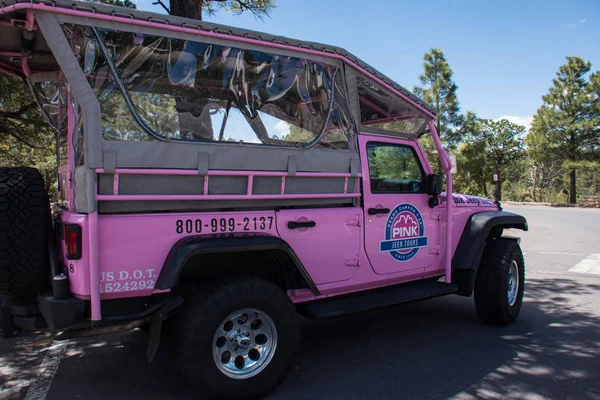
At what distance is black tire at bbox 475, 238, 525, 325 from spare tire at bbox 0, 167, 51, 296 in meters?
4.20

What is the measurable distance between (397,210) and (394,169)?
1.39ft

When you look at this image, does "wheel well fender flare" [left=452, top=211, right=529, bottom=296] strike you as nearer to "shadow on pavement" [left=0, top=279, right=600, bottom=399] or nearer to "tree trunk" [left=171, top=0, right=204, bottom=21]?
"shadow on pavement" [left=0, top=279, right=600, bottom=399]

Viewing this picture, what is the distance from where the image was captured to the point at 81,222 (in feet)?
9.51

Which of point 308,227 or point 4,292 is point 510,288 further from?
point 4,292

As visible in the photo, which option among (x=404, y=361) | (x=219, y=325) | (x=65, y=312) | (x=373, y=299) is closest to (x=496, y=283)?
(x=404, y=361)

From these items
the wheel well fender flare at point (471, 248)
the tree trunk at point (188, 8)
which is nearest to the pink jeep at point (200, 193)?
the wheel well fender flare at point (471, 248)

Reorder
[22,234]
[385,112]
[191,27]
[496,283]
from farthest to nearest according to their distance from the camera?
1. [496,283]
2. [385,112]
3. [191,27]
4. [22,234]

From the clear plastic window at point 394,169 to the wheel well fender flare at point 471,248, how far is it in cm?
78

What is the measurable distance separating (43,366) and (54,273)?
1.52m

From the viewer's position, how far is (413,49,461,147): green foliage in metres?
28.8

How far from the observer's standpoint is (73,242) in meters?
2.89

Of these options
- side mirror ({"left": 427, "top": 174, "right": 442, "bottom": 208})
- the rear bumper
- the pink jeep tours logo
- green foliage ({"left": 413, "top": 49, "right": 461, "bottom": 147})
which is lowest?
the rear bumper

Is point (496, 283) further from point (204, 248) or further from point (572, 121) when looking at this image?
point (572, 121)

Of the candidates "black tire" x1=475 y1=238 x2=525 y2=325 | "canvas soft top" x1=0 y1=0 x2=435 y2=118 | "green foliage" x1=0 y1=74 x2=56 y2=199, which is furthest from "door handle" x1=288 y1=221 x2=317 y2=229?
"green foliage" x1=0 y1=74 x2=56 y2=199
